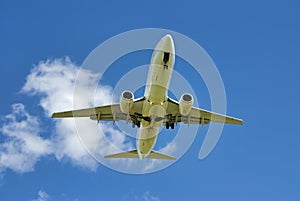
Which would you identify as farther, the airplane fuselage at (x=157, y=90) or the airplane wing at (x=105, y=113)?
the airplane wing at (x=105, y=113)

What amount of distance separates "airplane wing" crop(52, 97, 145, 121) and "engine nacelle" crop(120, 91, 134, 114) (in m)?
1.91

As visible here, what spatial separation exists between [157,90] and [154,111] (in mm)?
2209

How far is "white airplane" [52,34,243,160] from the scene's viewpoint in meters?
43.5

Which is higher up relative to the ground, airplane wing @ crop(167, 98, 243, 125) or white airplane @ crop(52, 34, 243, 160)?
airplane wing @ crop(167, 98, 243, 125)

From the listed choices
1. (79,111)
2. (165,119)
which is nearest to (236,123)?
(165,119)

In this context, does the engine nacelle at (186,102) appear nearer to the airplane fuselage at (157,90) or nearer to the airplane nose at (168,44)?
the airplane fuselage at (157,90)

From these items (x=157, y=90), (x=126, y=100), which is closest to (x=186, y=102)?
(x=157, y=90)

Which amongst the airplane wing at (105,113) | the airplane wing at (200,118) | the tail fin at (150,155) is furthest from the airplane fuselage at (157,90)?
the tail fin at (150,155)

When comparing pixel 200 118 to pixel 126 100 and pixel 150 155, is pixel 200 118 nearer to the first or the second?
pixel 150 155

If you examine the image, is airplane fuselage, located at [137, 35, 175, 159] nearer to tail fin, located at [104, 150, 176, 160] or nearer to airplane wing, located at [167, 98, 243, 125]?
airplane wing, located at [167, 98, 243, 125]

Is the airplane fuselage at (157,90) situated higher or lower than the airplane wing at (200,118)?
lower

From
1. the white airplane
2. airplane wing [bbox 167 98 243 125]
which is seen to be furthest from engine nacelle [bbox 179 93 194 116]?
airplane wing [bbox 167 98 243 125]

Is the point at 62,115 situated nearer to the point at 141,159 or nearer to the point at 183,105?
the point at 141,159

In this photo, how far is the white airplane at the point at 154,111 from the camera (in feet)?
143
